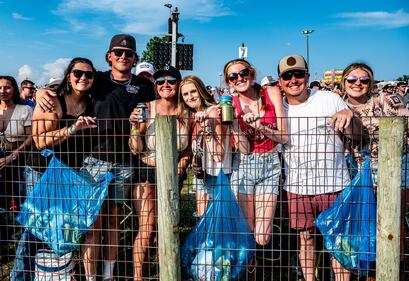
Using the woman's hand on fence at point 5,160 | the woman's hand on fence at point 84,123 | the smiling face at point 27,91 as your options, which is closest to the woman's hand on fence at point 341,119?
the woman's hand on fence at point 84,123

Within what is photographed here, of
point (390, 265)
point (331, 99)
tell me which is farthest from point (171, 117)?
point (390, 265)

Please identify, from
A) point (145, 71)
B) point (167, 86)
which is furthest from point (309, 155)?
point (145, 71)

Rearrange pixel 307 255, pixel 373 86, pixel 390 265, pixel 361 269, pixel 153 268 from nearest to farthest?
1. pixel 390 265
2. pixel 361 269
3. pixel 307 255
4. pixel 373 86
5. pixel 153 268

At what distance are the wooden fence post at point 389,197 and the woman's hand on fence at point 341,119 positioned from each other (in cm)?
24

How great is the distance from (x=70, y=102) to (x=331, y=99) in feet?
7.47

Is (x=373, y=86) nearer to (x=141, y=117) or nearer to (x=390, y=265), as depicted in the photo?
(x=390, y=265)

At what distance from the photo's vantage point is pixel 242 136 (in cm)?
338

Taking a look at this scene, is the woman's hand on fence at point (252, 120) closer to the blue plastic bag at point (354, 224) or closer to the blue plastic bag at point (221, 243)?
the blue plastic bag at point (221, 243)

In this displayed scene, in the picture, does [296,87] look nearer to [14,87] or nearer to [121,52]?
[121,52]

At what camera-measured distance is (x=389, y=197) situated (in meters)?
2.90

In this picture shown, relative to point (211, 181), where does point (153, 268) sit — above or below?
below

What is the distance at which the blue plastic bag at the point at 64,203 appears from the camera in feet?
11.1

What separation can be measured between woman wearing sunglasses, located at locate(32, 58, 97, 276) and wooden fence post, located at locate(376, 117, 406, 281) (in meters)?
2.20

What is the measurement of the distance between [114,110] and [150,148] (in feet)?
1.76
